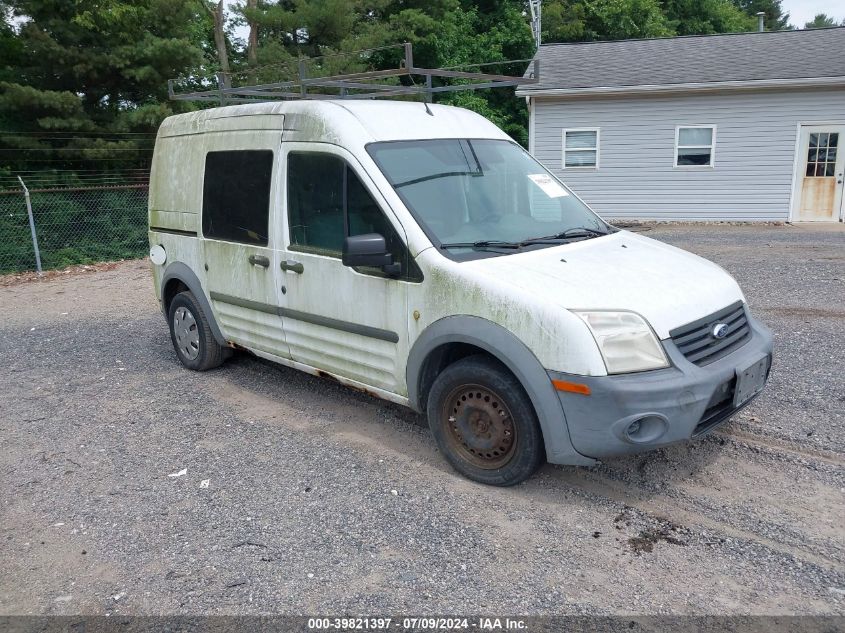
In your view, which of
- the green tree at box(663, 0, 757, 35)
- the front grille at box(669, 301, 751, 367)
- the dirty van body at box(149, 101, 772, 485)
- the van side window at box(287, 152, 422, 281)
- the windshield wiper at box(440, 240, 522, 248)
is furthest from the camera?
the green tree at box(663, 0, 757, 35)

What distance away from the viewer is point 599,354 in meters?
3.45

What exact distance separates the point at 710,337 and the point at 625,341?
63cm

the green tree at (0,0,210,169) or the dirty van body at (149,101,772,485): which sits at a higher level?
the green tree at (0,0,210,169)

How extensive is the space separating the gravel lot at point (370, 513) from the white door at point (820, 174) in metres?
11.6

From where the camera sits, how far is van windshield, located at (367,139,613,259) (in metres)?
4.25

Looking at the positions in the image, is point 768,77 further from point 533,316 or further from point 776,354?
point 533,316

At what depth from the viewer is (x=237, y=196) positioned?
541cm

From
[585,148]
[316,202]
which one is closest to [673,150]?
[585,148]

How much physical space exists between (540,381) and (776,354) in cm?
352

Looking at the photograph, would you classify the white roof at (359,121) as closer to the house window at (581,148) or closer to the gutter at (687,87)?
the gutter at (687,87)

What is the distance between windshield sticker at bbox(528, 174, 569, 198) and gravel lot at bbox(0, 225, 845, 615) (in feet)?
6.15

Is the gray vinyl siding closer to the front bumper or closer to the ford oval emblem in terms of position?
the ford oval emblem

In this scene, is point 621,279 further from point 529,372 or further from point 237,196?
point 237,196

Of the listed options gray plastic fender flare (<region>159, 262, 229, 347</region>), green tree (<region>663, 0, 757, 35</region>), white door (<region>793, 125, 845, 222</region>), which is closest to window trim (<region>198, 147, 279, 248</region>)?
gray plastic fender flare (<region>159, 262, 229, 347</region>)
